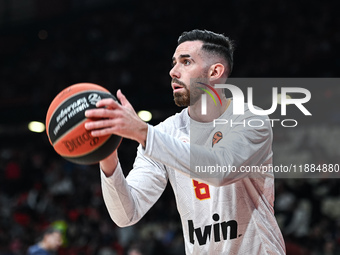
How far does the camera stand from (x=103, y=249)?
10516 mm

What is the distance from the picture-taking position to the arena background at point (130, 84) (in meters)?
10.3

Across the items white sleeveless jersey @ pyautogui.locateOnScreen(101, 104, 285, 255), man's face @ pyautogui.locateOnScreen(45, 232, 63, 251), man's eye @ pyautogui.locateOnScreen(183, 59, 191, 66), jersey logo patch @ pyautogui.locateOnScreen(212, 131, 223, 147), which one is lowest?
man's face @ pyautogui.locateOnScreen(45, 232, 63, 251)

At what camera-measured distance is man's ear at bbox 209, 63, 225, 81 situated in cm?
323

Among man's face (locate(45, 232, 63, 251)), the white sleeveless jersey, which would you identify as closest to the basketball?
the white sleeveless jersey

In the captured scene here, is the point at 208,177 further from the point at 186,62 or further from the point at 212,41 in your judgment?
the point at 212,41

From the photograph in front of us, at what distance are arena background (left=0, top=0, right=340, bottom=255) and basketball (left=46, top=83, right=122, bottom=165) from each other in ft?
19.5

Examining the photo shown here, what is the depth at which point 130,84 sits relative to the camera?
1381cm

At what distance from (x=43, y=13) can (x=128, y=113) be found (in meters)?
18.0

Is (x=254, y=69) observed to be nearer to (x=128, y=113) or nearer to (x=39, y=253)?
(x=39, y=253)

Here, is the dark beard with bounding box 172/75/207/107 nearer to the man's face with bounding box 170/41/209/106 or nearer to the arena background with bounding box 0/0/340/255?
the man's face with bounding box 170/41/209/106

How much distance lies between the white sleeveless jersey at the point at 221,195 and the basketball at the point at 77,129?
0.33 meters

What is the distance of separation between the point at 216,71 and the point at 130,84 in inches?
421

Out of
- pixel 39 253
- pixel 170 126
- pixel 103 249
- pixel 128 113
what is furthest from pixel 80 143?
pixel 103 249

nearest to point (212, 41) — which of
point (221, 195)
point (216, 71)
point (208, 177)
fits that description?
point (216, 71)
